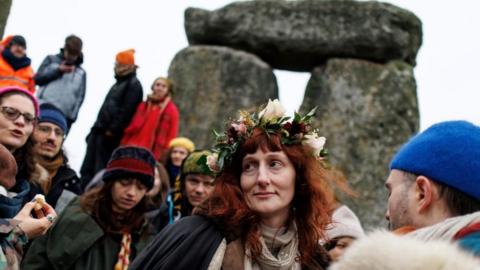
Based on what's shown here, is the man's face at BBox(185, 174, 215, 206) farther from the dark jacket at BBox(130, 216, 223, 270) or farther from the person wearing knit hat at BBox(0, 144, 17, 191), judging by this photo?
the person wearing knit hat at BBox(0, 144, 17, 191)

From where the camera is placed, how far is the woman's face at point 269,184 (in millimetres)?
3137

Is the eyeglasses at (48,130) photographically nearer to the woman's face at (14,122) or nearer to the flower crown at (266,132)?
the woman's face at (14,122)

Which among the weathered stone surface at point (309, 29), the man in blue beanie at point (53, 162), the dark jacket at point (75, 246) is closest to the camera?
the dark jacket at point (75, 246)

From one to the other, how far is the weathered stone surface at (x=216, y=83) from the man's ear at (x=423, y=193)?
9.57 m

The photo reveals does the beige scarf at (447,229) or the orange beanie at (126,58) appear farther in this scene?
the orange beanie at (126,58)

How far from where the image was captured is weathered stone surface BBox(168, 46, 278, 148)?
1204 centimetres

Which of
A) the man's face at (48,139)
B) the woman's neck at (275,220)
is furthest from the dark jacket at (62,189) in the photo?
the woman's neck at (275,220)

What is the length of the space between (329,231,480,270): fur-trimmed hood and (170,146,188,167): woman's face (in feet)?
19.9

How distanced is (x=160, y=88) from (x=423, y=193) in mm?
7109

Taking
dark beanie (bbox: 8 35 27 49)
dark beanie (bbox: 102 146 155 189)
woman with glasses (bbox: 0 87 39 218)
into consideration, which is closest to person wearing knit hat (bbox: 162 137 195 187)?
dark beanie (bbox: 8 35 27 49)

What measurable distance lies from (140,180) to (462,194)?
8.48 feet

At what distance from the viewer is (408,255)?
1358 mm

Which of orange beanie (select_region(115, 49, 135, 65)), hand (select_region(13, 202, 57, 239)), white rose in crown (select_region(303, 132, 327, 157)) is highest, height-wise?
white rose in crown (select_region(303, 132, 327, 157))

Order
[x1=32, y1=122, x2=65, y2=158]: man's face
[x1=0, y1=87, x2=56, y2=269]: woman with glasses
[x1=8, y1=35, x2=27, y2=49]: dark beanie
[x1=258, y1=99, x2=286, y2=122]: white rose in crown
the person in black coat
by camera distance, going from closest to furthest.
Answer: [x1=0, y1=87, x2=56, y2=269]: woman with glasses, [x1=258, y1=99, x2=286, y2=122]: white rose in crown, [x1=32, y1=122, x2=65, y2=158]: man's face, [x1=8, y1=35, x2=27, y2=49]: dark beanie, the person in black coat
